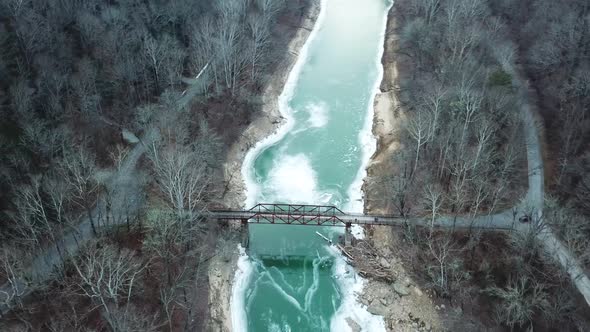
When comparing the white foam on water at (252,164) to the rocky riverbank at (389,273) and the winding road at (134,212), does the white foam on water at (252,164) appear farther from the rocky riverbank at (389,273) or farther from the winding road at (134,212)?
the winding road at (134,212)

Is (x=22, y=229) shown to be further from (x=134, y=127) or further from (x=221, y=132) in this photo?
(x=221, y=132)

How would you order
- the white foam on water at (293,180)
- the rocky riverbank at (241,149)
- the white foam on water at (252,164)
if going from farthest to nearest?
the white foam on water at (293,180)
the white foam on water at (252,164)
the rocky riverbank at (241,149)

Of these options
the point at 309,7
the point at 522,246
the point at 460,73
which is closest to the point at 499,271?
the point at 522,246

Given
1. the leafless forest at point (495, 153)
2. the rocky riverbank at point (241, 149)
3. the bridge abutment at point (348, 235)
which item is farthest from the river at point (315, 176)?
the leafless forest at point (495, 153)

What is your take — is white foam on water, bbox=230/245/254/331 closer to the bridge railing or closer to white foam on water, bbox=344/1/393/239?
the bridge railing

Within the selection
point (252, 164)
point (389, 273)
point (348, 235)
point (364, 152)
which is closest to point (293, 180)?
point (252, 164)

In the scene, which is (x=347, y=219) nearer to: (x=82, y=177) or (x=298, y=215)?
(x=298, y=215)

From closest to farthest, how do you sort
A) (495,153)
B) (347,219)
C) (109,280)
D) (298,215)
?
(109,280) < (347,219) < (298,215) < (495,153)
